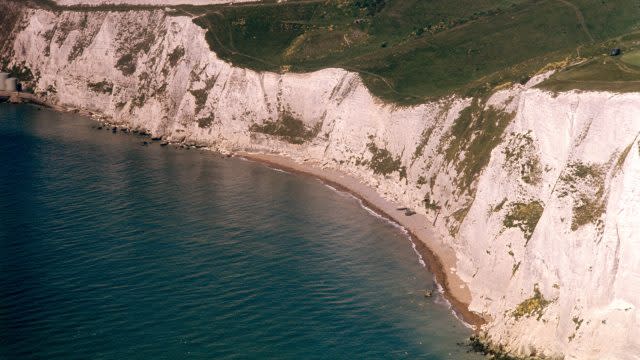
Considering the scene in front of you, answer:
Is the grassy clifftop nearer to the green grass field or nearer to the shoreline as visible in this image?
the green grass field

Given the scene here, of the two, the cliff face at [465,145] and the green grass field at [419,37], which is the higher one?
the green grass field at [419,37]

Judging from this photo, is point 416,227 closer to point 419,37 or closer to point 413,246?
point 413,246

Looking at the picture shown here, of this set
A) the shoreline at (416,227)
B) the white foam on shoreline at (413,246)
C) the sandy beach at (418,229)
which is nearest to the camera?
the white foam on shoreline at (413,246)

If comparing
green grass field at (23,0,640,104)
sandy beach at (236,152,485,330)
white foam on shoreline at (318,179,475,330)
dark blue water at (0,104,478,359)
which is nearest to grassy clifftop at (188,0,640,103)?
green grass field at (23,0,640,104)

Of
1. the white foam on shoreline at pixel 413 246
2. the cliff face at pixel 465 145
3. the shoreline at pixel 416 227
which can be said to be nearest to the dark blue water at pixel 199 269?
the white foam on shoreline at pixel 413 246

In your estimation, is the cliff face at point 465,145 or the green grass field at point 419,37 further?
the green grass field at point 419,37

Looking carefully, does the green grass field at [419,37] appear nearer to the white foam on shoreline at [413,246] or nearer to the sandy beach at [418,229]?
the sandy beach at [418,229]
